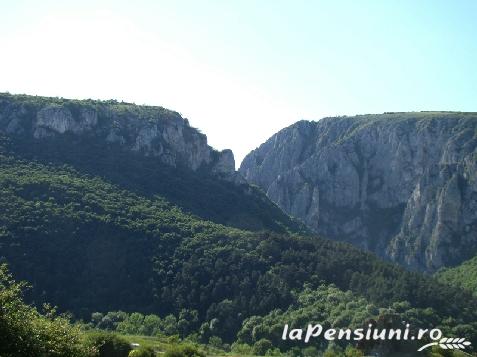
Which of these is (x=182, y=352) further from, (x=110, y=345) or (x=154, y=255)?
(x=154, y=255)

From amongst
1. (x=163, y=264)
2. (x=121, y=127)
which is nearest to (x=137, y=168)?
(x=121, y=127)

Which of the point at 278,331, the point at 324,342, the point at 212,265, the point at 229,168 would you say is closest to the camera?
the point at 324,342

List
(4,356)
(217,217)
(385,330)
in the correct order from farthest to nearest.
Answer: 1. (217,217)
2. (385,330)
3. (4,356)

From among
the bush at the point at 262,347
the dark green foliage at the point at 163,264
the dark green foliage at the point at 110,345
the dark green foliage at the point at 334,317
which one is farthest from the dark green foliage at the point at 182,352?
the dark green foliage at the point at 163,264

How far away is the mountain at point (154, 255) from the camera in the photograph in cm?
8900

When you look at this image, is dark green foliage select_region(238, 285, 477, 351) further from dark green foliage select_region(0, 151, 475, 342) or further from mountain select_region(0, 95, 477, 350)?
dark green foliage select_region(0, 151, 475, 342)

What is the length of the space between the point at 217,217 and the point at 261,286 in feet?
161

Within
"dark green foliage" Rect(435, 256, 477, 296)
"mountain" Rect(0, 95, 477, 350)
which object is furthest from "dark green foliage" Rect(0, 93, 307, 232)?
"dark green foliage" Rect(435, 256, 477, 296)

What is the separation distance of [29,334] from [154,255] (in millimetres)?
76632

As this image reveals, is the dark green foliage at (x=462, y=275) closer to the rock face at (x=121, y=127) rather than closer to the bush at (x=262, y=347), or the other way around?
the rock face at (x=121, y=127)

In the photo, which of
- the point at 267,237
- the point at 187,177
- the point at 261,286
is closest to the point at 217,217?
the point at 187,177

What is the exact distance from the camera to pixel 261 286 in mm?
93500

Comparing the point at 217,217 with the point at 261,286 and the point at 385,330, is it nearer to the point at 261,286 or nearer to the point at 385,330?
the point at 261,286

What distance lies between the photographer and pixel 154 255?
10581cm
